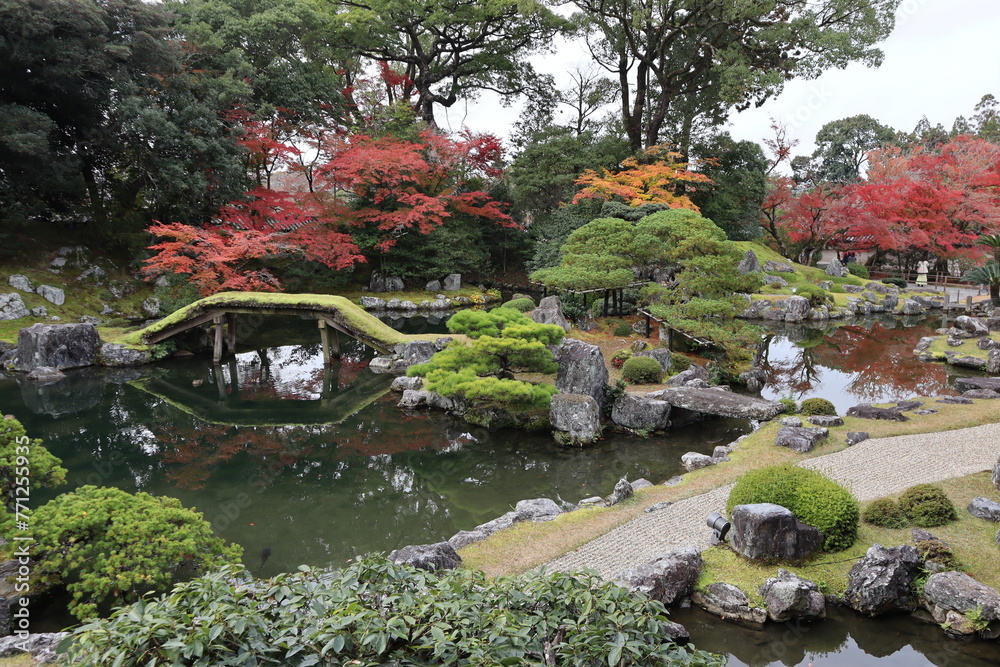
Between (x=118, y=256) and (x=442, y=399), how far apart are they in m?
15.8

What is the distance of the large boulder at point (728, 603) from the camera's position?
18.2ft

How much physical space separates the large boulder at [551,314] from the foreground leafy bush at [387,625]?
1440 centimetres

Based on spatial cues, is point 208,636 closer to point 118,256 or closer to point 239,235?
point 239,235

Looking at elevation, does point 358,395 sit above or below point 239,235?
below

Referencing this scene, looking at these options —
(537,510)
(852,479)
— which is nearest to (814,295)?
(852,479)

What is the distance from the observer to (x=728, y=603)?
5.62 metres

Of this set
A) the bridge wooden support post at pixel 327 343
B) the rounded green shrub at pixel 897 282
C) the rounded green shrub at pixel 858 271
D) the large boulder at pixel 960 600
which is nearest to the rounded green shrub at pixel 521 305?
the bridge wooden support post at pixel 327 343

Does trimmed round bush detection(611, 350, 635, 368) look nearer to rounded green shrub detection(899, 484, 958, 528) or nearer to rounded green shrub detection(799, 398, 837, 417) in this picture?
rounded green shrub detection(799, 398, 837, 417)

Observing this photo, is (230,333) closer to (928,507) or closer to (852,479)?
(852,479)

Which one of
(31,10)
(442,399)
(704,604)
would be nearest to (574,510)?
(704,604)

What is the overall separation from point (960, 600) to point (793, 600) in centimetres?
149

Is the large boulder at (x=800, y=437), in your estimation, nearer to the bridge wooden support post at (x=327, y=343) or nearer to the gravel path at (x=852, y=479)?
the gravel path at (x=852, y=479)

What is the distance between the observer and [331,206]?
25.2 m

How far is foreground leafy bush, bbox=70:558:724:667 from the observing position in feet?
8.10
